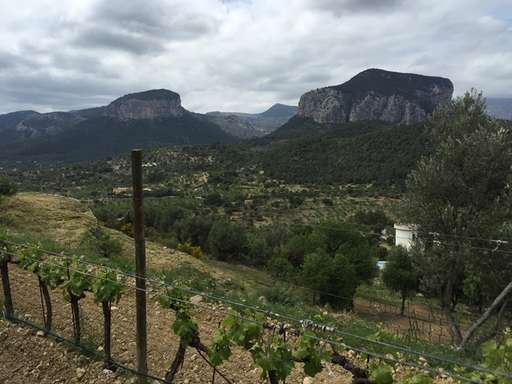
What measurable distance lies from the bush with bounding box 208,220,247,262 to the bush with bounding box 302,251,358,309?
12687 millimetres

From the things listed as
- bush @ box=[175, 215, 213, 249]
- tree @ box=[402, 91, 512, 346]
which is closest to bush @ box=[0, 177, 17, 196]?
tree @ box=[402, 91, 512, 346]

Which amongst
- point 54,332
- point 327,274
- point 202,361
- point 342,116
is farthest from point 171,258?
point 342,116

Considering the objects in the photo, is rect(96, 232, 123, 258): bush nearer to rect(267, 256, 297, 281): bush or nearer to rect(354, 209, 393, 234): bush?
rect(267, 256, 297, 281): bush

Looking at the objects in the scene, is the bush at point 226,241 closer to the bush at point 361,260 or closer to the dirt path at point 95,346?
the bush at point 361,260

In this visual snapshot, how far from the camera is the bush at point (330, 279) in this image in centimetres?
2738

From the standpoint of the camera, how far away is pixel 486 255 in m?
11.4

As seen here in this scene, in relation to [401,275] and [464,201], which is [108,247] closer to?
[464,201]

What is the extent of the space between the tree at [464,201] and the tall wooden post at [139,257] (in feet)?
27.9

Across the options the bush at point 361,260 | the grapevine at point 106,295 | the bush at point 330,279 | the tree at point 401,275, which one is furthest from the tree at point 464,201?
the bush at point 361,260

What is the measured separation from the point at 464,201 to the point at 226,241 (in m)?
30.1

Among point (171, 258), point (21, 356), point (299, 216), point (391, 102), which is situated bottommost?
point (299, 216)

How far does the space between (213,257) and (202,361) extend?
33731 mm

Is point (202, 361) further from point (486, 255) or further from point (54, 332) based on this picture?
point (486, 255)

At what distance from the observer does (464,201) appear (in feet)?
38.4
